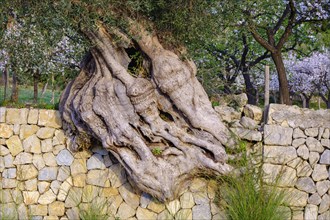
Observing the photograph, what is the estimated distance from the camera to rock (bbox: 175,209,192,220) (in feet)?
27.7

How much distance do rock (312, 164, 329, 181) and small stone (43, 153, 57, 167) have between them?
4.49 m

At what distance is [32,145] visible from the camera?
899cm

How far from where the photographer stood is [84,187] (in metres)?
8.80

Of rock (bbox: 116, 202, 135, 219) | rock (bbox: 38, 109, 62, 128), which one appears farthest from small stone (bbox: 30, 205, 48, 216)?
rock (bbox: 38, 109, 62, 128)

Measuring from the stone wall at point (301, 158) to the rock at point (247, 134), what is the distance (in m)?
0.12

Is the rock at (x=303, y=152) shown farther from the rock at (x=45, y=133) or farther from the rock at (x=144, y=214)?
the rock at (x=45, y=133)

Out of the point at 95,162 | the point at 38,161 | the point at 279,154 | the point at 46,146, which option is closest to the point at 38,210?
the point at 38,161

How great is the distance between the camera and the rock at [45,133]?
899cm

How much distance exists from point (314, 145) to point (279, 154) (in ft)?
2.07

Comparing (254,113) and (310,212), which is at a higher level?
(254,113)

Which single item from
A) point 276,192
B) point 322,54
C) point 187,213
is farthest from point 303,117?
point 322,54

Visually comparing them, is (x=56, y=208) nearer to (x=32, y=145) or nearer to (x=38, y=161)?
(x=38, y=161)

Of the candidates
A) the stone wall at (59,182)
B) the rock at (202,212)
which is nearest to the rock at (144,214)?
the stone wall at (59,182)

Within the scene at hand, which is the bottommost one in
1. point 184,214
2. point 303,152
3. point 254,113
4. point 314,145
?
point 184,214
